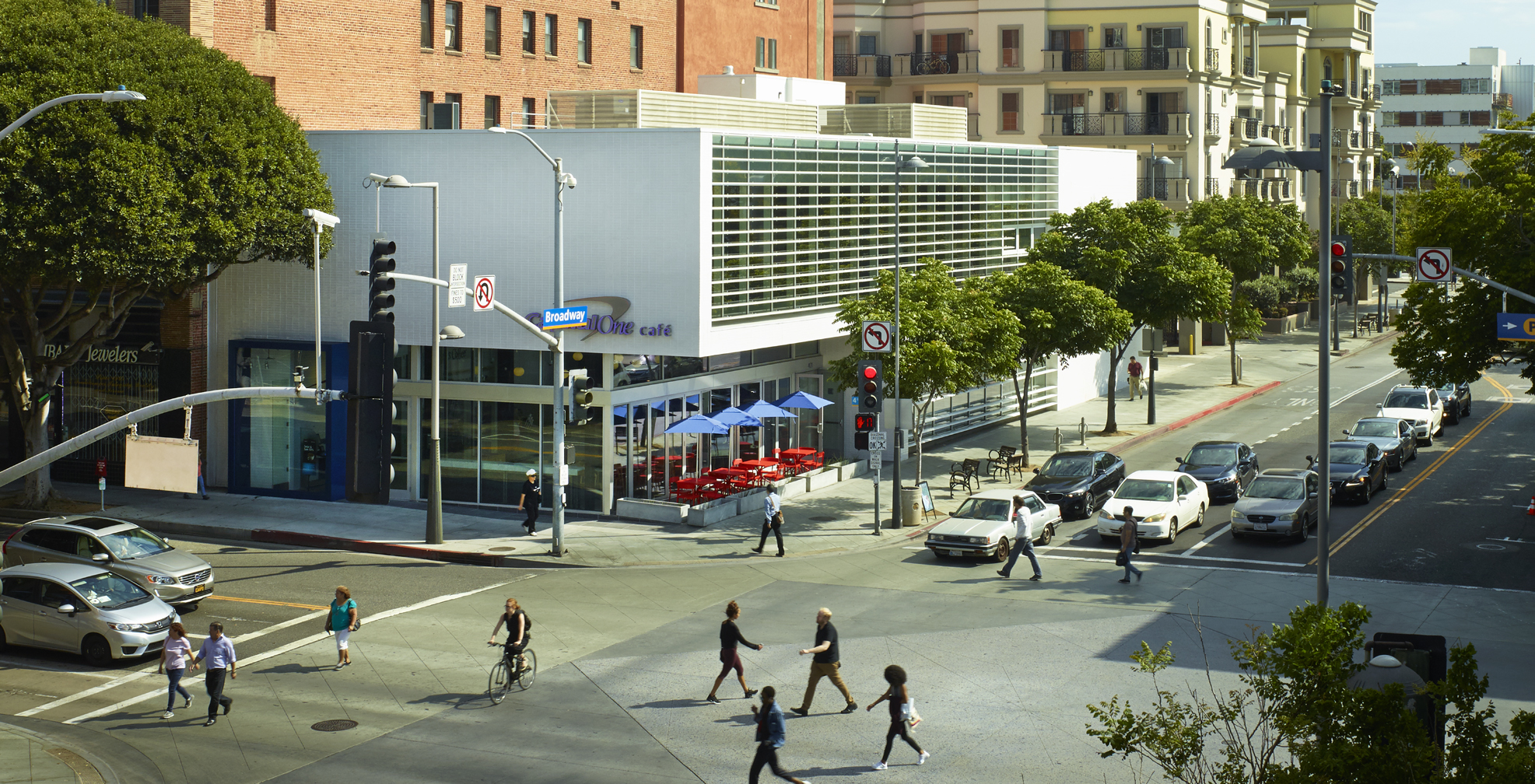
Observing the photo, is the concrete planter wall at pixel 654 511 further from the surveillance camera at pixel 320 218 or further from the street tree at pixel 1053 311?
the surveillance camera at pixel 320 218

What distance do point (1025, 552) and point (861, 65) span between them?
58850mm

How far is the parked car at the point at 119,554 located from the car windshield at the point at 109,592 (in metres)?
1.87

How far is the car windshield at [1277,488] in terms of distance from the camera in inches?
1304

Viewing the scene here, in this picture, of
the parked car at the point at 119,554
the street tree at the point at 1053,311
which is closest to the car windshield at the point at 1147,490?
the street tree at the point at 1053,311

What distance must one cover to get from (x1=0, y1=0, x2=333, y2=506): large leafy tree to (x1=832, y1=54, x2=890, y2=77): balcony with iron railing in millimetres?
51812

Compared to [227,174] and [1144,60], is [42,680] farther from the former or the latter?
[1144,60]

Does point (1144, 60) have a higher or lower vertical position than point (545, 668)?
higher

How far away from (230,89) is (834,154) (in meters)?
15.6

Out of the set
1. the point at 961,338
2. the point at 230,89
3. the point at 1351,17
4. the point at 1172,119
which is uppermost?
the point at 1351,17

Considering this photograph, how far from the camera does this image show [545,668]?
22703 millimetres

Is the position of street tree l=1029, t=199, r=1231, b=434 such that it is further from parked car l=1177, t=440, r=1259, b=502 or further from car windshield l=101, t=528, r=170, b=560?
car windshield l=101, t=528, r=170, b=560

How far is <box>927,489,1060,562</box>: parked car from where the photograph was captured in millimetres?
30781

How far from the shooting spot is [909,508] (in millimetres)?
35562

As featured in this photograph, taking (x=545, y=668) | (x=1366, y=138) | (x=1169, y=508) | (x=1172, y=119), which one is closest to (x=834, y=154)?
(x=1169, y=508)
